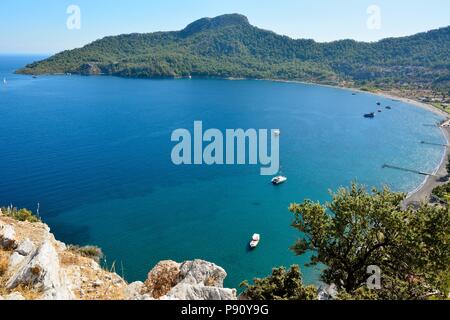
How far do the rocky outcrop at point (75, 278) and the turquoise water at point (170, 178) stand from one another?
2691 centimetres

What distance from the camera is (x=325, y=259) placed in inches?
1134

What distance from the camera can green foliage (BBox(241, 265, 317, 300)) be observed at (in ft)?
78.2

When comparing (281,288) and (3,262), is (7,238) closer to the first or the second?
(3,262)

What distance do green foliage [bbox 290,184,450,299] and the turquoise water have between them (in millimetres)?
22731

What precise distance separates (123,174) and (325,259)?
70.4m

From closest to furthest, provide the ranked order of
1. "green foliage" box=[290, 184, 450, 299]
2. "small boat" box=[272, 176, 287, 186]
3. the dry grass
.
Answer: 1. the dry grass
2. "green foliage" box=[290, 184, 450, 299]
3. "small boat" box=[272, 176, 287, 186]

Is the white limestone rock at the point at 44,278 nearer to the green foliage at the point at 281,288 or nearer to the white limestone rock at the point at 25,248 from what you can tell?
the white limestone rock at the point at 25,248

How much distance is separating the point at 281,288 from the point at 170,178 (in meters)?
65.8

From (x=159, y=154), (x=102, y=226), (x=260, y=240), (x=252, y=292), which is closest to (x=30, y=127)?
(x=159, y=154)

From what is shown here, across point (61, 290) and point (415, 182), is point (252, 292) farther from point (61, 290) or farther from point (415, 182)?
point (415, 182)

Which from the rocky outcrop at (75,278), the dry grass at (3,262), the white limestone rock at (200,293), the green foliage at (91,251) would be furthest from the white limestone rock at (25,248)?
the green foliage at (91,251)

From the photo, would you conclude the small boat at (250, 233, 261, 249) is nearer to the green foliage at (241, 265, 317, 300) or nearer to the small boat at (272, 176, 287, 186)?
A: the small boat at (272, 176, 287, 186)

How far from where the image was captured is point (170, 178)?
8819cm

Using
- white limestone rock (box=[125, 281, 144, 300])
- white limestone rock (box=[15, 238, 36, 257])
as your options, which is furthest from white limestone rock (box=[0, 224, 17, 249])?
white limestone rock (box=[125, 281, 144, 300])
